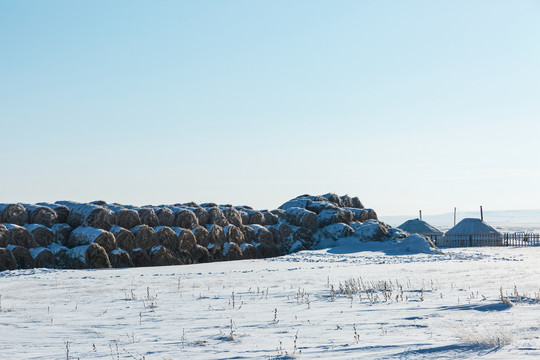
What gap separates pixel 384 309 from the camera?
8336 mm

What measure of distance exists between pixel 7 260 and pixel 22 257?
477 millimetres

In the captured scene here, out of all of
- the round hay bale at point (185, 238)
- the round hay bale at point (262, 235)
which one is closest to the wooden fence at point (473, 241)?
the round hay bale at point (262, 235)

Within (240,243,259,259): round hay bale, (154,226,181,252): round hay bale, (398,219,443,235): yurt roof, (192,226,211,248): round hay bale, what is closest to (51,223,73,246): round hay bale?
(154,226,181,252): round hay bale

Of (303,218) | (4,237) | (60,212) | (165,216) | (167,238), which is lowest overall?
(167,238)

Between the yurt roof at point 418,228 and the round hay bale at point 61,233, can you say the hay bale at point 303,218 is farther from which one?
the yurt roof at point 418,228

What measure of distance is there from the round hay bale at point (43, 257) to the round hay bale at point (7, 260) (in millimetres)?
599

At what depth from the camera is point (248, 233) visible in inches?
875

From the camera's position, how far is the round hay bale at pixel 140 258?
58.6 ft

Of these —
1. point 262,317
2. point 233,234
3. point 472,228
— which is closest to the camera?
point 262,317

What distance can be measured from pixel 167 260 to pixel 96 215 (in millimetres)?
2686

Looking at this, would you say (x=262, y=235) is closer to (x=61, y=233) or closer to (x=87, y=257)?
(x=87, y=257)

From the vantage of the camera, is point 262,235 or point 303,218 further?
point 303,218

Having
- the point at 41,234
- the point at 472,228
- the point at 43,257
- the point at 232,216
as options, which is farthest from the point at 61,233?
the point at 472,228

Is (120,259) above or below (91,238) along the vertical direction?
below
